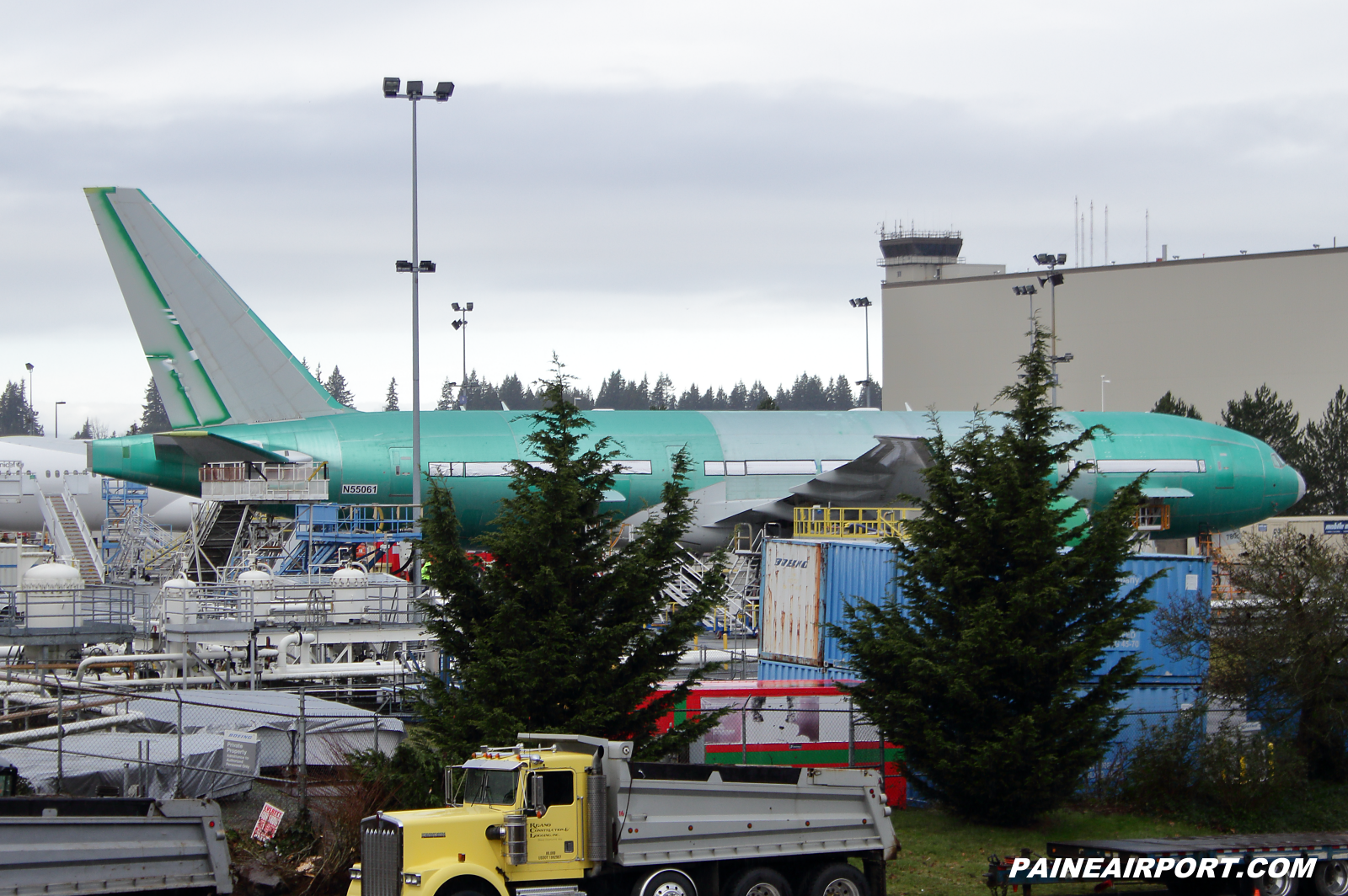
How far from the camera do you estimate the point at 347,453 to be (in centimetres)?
4475

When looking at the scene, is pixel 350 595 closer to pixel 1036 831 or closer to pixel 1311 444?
pixel 1036 831

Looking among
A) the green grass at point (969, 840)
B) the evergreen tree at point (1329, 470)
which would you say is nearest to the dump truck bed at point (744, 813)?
the green grass at point (969, 840)

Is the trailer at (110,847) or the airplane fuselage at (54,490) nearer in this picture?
the trailer at (110,847)

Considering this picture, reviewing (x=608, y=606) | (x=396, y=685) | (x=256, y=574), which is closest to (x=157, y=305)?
(x=256, y=574)

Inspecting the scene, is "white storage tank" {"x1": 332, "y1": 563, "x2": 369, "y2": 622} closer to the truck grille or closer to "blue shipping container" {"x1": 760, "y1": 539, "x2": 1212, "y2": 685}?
"blue shipping container" {"x1": 760, "y1": 539, "x2": 1212, "y2": 685}

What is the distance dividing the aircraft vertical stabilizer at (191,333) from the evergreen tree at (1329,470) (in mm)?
57590

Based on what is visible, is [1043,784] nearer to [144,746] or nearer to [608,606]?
[608,606]

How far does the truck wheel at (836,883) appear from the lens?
14.6 meters

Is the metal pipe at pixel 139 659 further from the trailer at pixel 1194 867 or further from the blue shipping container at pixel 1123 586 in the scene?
the trailer at pixel 1194 867

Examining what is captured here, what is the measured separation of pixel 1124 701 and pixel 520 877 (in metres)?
14.2

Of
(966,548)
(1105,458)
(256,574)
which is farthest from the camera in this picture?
(1105,458)

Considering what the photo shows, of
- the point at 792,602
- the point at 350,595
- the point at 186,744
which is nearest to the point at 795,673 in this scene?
the point at 792,602

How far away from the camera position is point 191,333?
45062 mm

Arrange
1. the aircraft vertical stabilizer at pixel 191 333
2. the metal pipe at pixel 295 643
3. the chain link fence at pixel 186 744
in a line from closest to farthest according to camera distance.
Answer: the chain link fence at pixel 186 744 < the metal pipe at pixel 295 643 < the aircraft vertical stabilizer at pixel 191 333
